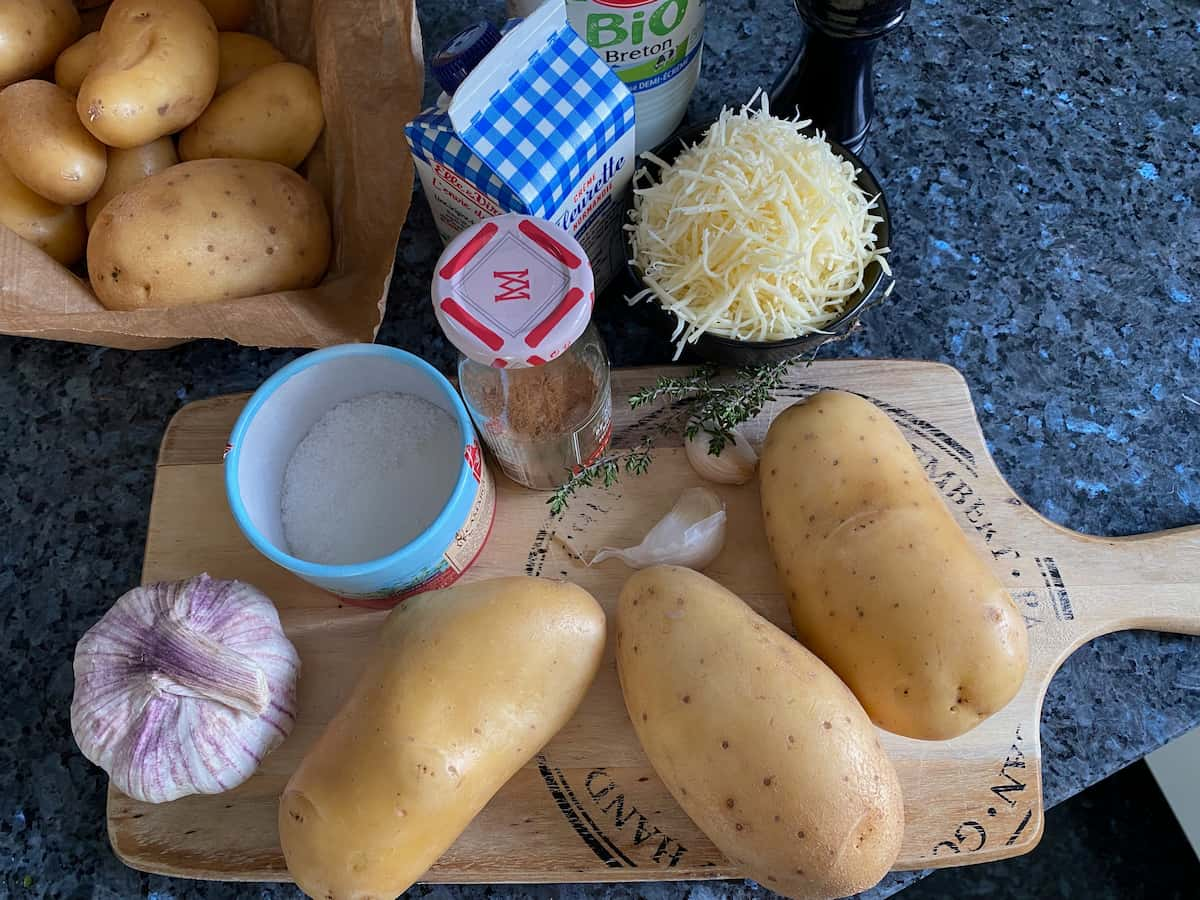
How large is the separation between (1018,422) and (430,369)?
0.59 m

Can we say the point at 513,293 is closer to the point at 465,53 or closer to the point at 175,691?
the point at 465,53

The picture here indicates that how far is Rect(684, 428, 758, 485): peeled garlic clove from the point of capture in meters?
0.88

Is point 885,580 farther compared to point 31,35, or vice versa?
point 31,35

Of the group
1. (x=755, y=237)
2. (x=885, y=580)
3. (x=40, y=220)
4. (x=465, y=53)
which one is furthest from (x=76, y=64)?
(x=885, y=580)

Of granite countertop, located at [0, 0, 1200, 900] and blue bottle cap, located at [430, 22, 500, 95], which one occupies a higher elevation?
blue bottle cap, located at [430, 22, 500, 95]

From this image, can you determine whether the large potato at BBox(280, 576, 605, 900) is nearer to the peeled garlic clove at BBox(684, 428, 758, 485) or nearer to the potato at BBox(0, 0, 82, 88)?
the peeled garlic clove at BBox(684, 428, 758, 485)

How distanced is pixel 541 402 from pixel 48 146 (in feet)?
1.69

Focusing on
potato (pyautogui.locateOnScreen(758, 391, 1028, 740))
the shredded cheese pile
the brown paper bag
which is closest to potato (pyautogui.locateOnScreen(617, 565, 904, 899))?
potato (pyautogui.locateOnScreen(758, 391, 1028, 740))

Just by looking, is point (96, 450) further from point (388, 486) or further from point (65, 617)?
point (388, 486)

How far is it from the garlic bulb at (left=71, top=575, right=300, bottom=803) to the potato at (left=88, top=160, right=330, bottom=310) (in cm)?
27

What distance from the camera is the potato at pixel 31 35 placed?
908mm

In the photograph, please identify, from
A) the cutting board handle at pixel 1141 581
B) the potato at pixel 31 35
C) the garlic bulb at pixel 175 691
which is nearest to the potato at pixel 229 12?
the potato at pixel 31 35

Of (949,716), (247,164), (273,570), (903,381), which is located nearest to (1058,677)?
(949,716)

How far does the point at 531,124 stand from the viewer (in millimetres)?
760
